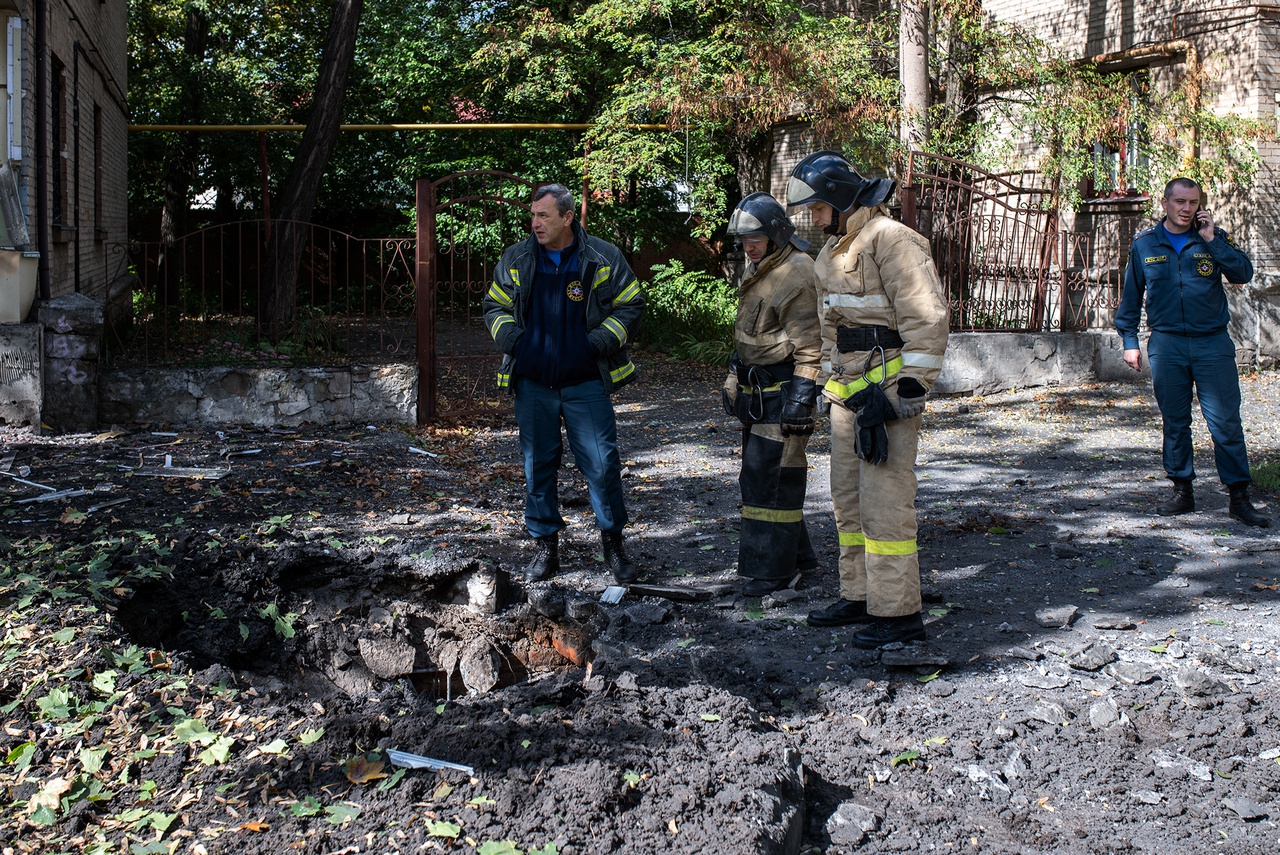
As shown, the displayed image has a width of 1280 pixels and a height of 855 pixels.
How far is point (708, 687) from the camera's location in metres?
3.58

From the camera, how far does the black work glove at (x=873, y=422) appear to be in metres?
4.08

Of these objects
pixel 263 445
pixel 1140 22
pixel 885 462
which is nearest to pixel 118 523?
pixel 263 445

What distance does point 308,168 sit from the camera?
1147cm

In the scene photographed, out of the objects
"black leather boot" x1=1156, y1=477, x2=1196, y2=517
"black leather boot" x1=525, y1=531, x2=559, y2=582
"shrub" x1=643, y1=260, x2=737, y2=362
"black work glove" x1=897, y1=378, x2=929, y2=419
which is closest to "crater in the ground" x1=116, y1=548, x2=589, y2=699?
"black leather boot" x1=525, y1=531, x2=559, y2=582

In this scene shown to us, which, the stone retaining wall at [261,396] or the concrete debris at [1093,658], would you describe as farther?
the stone retaining wall at [261,396]

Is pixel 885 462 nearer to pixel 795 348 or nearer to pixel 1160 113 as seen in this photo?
pixel 795 348

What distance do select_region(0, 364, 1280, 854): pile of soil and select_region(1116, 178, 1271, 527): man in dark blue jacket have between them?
381 mm

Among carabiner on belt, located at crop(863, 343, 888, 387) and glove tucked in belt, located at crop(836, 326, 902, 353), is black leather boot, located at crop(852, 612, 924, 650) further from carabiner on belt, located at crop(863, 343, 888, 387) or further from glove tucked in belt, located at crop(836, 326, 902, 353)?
glove tucked in belt, located at crop(836, 326, 902, 353)

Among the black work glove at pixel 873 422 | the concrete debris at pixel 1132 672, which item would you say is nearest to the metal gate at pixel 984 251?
the black work glove at pixel 873 422

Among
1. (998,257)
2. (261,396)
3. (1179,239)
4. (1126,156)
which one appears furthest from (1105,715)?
(1126,156)

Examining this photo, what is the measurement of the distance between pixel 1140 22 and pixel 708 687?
1270 centimetres

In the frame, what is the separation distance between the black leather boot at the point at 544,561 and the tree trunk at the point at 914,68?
9.36 metres

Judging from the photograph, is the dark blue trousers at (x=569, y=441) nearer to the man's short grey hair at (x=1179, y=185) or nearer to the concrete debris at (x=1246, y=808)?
the concrete debris at (x=1246, y=808)

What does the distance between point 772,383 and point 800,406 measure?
10.1 inches
